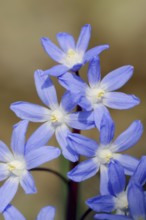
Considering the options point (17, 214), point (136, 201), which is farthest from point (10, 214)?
point (136, 201)

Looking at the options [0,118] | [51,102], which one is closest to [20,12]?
[0,118]

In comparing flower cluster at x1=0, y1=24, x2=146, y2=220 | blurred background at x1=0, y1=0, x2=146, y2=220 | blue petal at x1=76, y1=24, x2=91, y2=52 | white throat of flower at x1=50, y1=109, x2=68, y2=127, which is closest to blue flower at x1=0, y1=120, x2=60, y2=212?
flower cluster at x1=0, y1=24, x2=146, y2=220

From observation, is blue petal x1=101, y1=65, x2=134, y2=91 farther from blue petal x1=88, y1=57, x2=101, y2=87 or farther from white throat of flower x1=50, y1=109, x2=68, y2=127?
white throat of flower x1=50, y1=109, x2=68, y2=127

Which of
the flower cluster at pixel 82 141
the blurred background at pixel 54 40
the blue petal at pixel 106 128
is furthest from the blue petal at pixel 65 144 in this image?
the blurred background at pixel 54 40

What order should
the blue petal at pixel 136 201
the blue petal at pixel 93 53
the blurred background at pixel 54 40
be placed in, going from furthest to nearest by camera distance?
the blurred background at pixel 54 40
the blue petal at pixel 93 53
the blue petal at pixel 136 201

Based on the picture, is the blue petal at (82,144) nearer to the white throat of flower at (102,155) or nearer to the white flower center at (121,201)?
the white throat of flower at (102,155)

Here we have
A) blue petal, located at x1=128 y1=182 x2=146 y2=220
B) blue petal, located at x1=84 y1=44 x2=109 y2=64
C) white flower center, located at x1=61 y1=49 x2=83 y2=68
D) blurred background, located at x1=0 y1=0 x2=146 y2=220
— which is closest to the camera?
blue petal, located at x1=128 y1=182 x2=146 y2=220

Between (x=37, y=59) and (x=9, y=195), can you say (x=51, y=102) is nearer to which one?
(x=9, y=195)

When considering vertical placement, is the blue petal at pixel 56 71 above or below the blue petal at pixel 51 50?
below
